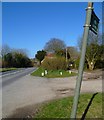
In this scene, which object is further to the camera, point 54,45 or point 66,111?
point 54,45

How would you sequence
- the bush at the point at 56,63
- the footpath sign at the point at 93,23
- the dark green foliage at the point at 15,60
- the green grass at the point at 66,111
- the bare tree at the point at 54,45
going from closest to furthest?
the footpath sign at the point at 93,23
the green grass at the point at 66,111
the bush at the point at 56,63
the bare tree at the point at 54,45
the dark green foliage at the point at 15,60

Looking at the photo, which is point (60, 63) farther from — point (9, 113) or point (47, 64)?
point (9, 113)

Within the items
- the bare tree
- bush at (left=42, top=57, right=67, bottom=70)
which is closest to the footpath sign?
bush at (left=42, top=57, right=67, bottom=70)

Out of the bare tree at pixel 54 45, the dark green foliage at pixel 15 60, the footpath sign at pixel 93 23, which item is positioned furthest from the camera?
the dark green foliage at pixel 15 60

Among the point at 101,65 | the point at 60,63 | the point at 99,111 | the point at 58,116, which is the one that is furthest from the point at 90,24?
the point at 101,65

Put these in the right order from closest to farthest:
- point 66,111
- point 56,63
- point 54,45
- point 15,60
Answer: point 66,111
point 56,63
point 54,45
point 15,60

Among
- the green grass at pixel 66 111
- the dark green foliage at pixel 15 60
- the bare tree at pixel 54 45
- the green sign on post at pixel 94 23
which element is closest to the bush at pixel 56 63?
the bare tree at pixel 54 45

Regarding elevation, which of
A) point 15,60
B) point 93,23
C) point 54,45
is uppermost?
point 54,45

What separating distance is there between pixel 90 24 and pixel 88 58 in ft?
164

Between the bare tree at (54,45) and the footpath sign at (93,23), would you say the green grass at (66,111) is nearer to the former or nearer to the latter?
the footpath sign at (93,23)

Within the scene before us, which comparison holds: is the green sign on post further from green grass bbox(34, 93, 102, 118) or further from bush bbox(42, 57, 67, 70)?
bush bbox(42, 57, 67, 70)

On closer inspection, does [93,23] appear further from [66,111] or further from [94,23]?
[66,111]

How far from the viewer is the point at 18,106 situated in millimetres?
10812

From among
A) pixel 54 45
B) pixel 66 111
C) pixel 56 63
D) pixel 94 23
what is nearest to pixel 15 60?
pixel 54 45
